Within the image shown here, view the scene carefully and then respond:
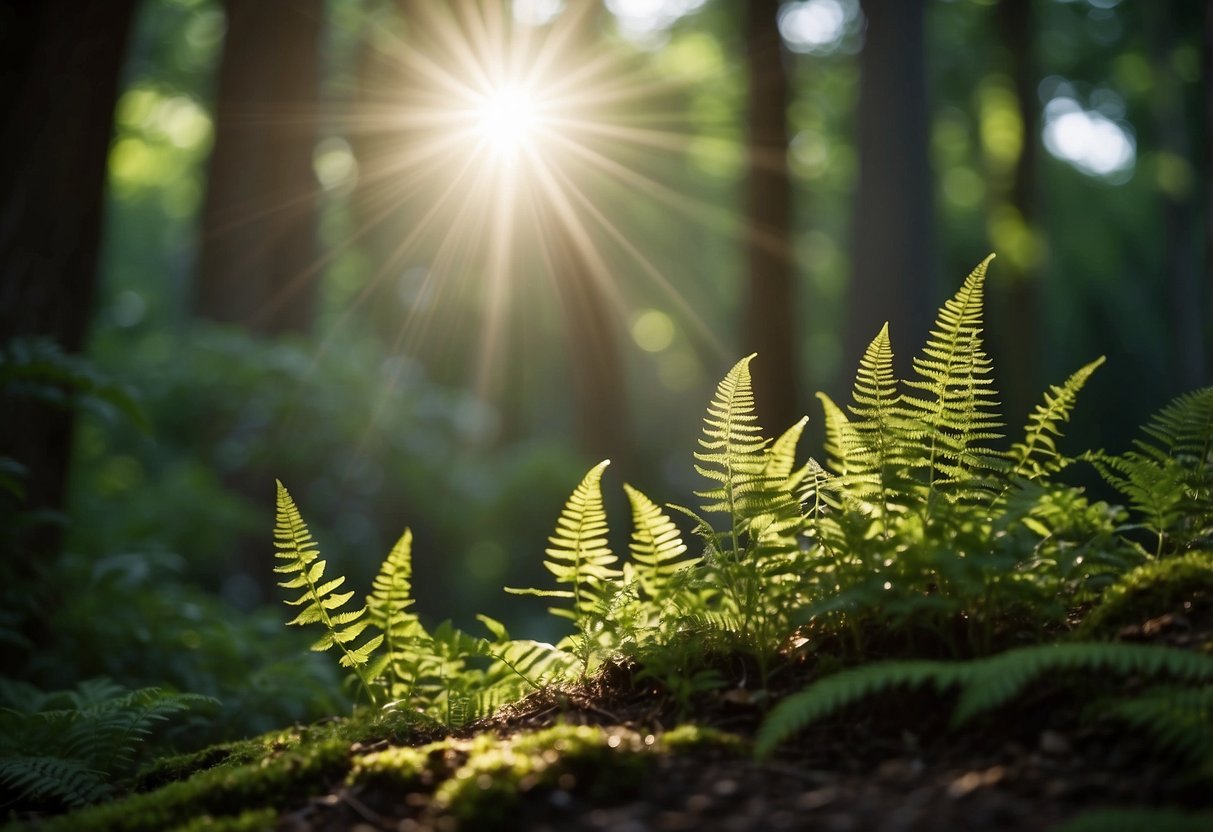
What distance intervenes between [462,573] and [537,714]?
1167cm

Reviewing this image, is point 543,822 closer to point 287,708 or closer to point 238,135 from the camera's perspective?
point 287,708

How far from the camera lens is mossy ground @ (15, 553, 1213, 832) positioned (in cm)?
206

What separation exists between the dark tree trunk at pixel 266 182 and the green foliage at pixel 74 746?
36.8 feet

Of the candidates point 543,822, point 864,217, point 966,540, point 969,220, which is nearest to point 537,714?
point 543,822

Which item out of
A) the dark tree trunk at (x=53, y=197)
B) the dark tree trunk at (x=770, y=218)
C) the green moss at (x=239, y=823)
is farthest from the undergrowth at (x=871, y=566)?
the dark tree trunk at (x=770, y=218)

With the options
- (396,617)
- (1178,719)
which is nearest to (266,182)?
(396,617)

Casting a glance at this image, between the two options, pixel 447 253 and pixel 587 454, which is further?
pixel 447 253

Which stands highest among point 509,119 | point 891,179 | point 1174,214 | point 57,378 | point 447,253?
point 447,253

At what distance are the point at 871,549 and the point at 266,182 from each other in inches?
530

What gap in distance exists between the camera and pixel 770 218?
10945 millimetres

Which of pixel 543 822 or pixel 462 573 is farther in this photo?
pixel 462 573

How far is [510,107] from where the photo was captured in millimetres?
13469

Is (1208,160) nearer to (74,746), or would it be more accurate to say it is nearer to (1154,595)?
(1154,595)

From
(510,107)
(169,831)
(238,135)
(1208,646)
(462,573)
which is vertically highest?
(238,135)
